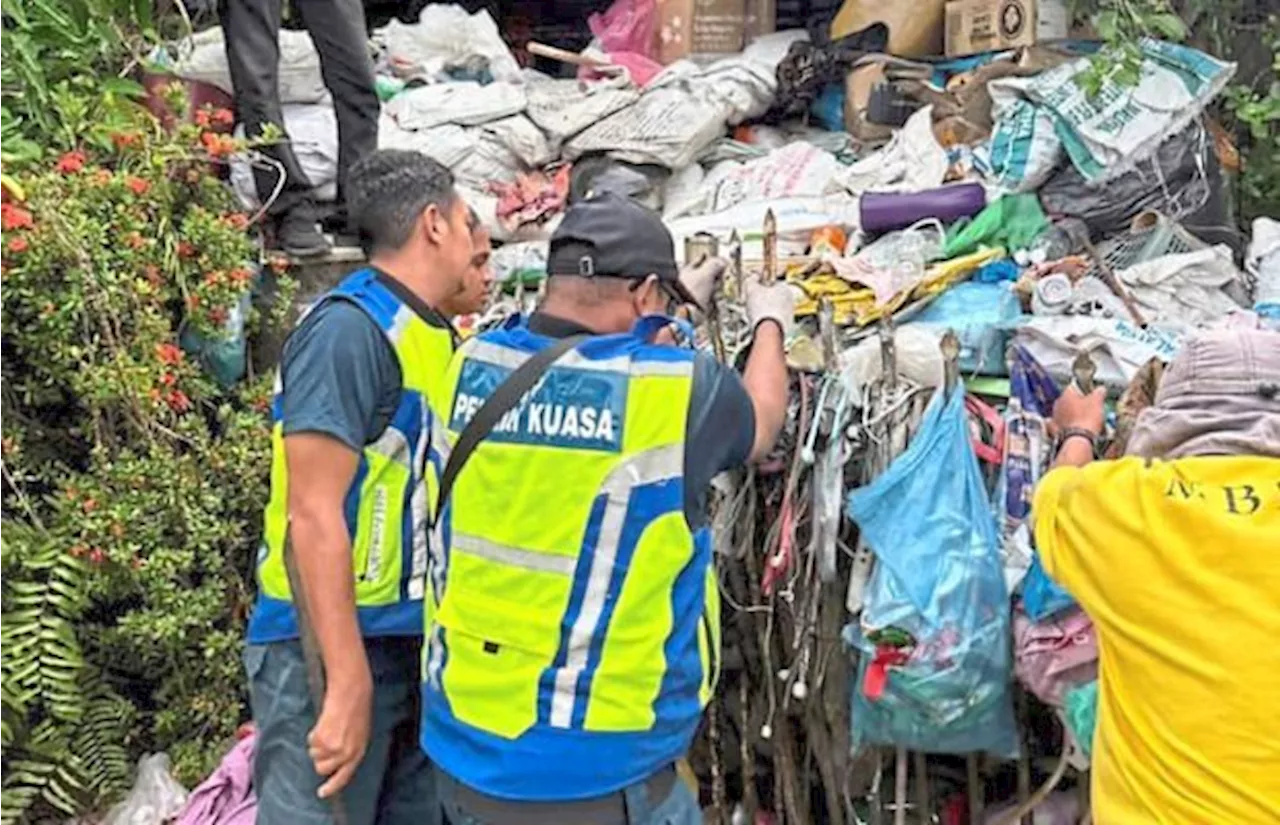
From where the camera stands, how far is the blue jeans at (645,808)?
6.89ft

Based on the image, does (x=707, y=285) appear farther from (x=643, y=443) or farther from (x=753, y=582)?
(x=753, y=582)

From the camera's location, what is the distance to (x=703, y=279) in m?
2.66

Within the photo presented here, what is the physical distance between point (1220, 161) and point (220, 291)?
3.31 meters

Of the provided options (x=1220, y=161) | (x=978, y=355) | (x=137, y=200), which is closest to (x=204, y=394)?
(x=137, y=200)

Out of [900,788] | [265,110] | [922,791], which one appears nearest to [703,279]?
[900,788]

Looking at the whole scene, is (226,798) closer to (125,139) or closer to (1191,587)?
(125,139)

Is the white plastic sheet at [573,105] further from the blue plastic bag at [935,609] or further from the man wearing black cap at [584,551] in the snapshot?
A: the man wearing black cap at [584,551]

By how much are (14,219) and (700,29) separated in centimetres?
363

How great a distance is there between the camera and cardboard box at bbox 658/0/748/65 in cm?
624

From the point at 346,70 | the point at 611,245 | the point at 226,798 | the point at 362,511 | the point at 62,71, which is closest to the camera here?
the point at 611,245

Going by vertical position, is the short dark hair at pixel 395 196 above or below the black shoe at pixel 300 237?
above

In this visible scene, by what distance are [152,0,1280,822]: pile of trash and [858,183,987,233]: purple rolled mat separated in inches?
0.4

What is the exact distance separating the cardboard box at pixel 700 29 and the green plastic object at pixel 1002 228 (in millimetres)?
2355

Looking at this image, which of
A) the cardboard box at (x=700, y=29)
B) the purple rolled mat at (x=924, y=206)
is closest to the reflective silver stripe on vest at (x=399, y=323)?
the purple rolled mat at (x=924, y=206)
